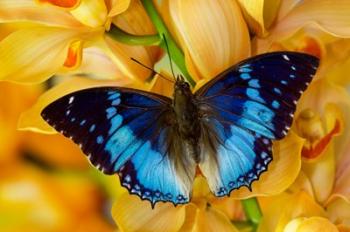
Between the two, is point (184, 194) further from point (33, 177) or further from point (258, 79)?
point (33, 177)

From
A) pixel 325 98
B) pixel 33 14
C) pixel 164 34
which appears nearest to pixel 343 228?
pixel 325 98

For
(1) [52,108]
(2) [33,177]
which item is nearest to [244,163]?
(1) [52,108]

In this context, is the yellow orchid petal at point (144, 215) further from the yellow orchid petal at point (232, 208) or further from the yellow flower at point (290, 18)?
the yellow flower at point (290, 18)

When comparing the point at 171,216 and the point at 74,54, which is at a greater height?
the point at 74,54

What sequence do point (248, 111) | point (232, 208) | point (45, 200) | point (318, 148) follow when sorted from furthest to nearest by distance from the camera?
point (45, 200) → point (232, 208) → point (318, 148) → point (248, 111)

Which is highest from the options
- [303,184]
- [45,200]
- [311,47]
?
[311,47]

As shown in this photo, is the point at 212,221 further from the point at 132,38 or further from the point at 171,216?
the point at 132,38

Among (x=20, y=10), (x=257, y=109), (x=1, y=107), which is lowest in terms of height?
(x=1, y=107)
